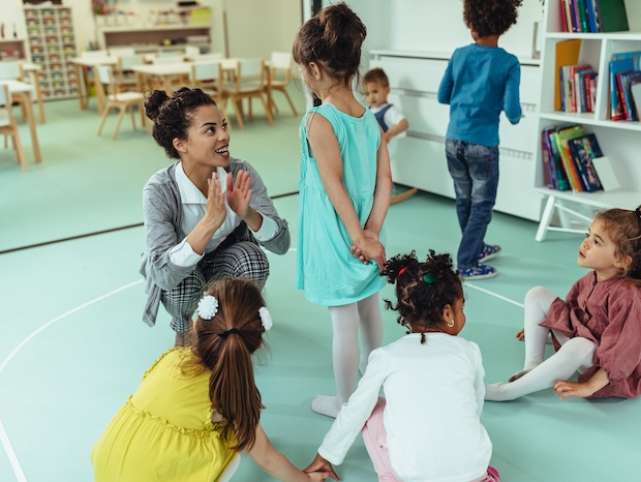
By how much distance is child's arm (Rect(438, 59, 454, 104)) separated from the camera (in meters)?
3.03

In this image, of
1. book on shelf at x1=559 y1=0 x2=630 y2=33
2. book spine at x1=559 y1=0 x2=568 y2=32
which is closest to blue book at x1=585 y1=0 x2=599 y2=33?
book on shelf at x1=559 y1=0 x2=630 y2=33

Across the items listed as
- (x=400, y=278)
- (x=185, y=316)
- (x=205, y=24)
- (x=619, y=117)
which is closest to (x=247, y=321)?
(x=400, y=278)

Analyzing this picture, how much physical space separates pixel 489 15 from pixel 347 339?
1.58m

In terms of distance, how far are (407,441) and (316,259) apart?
23.4 inches

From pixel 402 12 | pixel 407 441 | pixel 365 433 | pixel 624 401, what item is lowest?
pixel 624 401

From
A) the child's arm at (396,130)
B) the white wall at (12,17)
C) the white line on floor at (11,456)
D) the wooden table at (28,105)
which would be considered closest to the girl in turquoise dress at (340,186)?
the white line on floor at (11,456)

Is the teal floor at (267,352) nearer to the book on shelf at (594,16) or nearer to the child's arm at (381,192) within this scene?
the child's arm at (381,192)

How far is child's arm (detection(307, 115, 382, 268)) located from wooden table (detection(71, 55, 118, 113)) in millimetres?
6170

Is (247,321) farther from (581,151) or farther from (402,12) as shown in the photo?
(402,12)

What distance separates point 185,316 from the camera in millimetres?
2270

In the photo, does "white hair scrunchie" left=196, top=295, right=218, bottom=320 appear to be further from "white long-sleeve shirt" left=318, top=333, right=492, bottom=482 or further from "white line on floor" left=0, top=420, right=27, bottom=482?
"white line on floor" left=0, top=420, right=27, bottom=482

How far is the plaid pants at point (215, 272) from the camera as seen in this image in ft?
7.29

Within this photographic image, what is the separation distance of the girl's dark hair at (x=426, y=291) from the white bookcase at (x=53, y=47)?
831cm

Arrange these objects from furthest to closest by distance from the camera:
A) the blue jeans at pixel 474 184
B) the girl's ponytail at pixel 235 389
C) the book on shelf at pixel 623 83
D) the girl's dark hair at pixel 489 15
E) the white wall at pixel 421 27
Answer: the white wall at pixel 421 27 → the book on shelf at pixel 623 83 → the blue jeans at pixel 474 184 → the girl's dark hair at pixel 489 15 → the girl's ponytail at pixel 235 389
